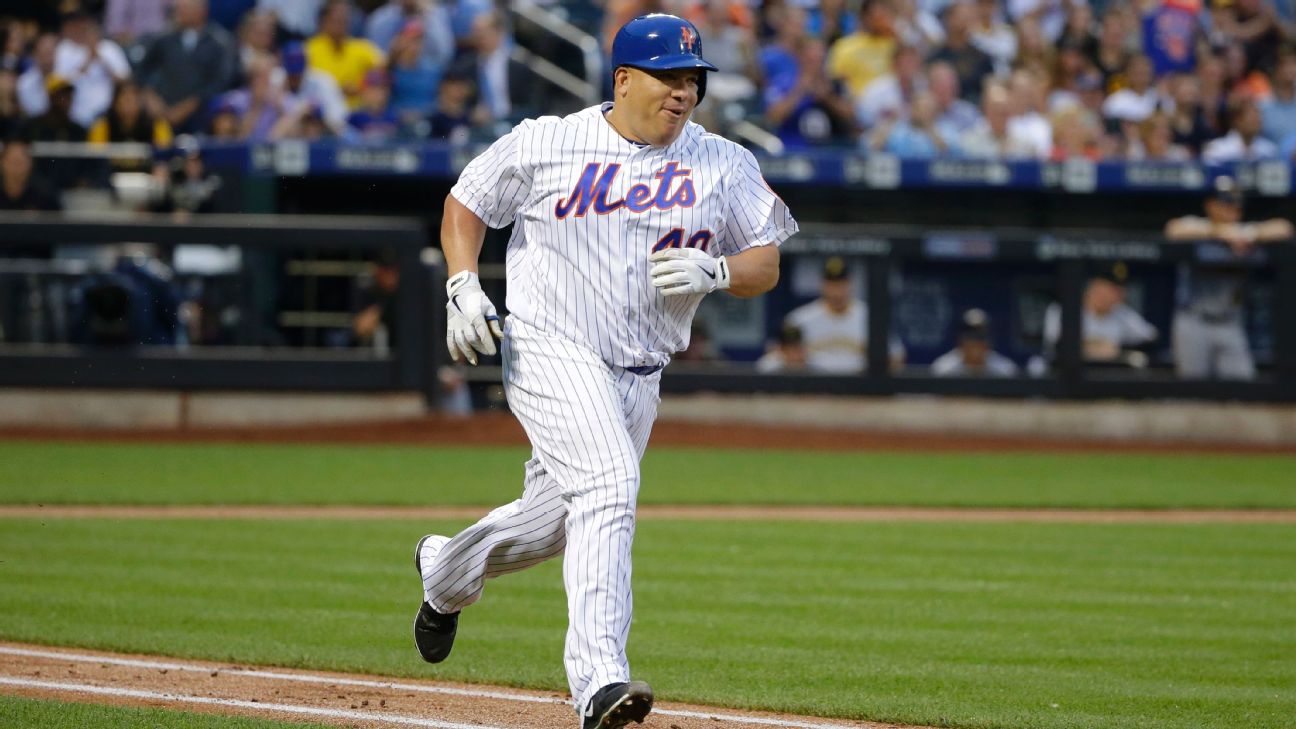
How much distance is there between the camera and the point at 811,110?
15477 mm

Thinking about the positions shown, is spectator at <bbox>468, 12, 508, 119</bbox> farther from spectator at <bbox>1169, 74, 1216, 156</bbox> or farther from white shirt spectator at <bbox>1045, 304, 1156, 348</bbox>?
spectator at <bbox>1169, 74, 1216, 156</bbox>

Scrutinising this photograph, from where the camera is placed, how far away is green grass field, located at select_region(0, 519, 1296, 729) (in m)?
5.45

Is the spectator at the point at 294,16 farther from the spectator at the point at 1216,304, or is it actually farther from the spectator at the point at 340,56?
the spectator at the point at 1216,304

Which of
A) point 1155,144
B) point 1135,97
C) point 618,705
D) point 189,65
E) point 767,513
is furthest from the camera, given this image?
point 1135,97

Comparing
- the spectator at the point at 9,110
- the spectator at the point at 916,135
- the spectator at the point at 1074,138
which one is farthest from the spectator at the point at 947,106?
the spectator at the point at 9,110

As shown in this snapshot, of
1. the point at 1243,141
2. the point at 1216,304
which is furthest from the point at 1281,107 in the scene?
the point at 1216,304

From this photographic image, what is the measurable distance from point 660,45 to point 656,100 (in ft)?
0.48

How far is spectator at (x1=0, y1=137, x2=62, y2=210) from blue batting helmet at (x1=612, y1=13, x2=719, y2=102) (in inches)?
399

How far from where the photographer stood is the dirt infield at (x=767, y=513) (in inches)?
389

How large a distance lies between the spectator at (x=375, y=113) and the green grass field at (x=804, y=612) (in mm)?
5861

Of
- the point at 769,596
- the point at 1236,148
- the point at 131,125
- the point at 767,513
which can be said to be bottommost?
the point at 767,513

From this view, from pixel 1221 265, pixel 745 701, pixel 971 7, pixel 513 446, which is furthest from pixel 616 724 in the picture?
pixel 971 7

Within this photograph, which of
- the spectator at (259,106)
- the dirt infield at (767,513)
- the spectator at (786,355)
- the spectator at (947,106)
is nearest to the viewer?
the dirt infield at (767,513)

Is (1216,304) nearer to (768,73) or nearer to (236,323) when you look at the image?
(768,73)
